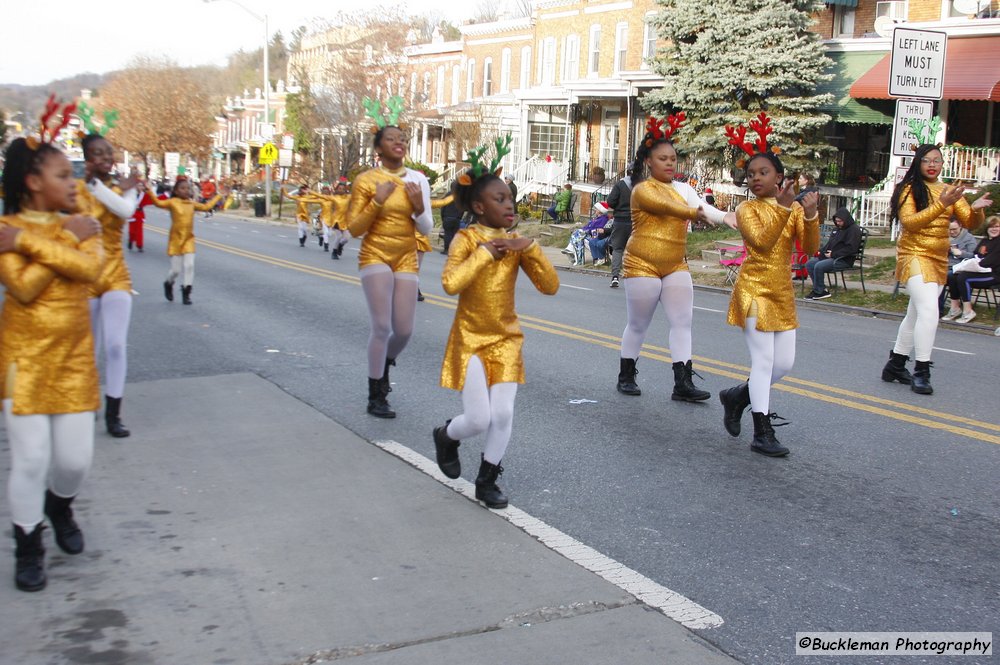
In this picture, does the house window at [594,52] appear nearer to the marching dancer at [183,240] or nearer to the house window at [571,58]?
the house window at [571,58]

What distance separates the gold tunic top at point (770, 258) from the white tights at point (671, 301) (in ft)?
3.92

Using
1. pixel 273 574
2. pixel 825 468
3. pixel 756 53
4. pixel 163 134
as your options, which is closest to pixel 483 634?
pixel 273 574

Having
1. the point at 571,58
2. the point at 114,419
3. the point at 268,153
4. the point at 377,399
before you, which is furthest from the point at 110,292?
the point at 268,153

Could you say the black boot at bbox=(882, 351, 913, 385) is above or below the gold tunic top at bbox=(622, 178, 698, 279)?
below

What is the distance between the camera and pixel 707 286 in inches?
759

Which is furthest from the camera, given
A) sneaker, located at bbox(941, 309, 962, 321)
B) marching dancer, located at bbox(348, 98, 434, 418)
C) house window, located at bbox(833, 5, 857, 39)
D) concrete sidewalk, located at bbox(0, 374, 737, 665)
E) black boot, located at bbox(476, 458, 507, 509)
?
house window, located at bbox(833, 5, 857, 39)

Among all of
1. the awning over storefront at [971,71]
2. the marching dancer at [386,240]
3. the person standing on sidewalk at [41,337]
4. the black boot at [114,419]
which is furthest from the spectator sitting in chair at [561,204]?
the person standing on sidewalk at [41,337]

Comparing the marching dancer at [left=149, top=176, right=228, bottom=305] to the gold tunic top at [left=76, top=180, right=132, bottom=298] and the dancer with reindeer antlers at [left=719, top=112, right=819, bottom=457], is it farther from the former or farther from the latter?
the dancer with reindeer antlers at [left=719, top=112, right=819, bottom=457]

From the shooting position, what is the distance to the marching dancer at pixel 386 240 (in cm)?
717

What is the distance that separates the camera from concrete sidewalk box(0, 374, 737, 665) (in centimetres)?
381

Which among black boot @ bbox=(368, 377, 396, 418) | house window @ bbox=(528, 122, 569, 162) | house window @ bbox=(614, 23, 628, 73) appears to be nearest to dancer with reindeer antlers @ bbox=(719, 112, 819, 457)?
black boot @ bbox=(368, 377, 396, 418)

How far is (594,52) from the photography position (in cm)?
4047

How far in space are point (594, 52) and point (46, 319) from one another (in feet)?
125

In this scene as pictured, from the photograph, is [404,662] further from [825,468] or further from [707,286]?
[707,286]
